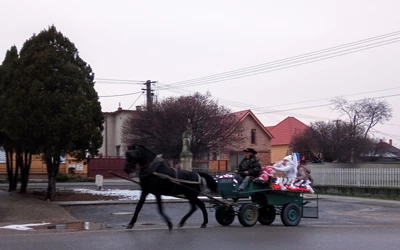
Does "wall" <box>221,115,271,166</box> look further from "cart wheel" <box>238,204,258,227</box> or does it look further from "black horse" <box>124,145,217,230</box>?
"black horse" <box>124,145,217,230</box>

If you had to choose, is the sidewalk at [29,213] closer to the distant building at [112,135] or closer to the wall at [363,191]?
the wall at [363,191]

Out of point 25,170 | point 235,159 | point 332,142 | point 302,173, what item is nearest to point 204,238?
point 302,173

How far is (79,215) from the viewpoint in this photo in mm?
19766

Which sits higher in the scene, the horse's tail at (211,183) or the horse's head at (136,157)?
the horse's head at (136,157)

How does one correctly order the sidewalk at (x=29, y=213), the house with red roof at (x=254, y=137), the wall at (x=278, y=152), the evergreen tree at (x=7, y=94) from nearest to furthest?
the sidewalk at (x=29, y=213), the evergreen tree at (x=7, y=94), the house with red roof at (x=254, y=137), the wall at (x=278, y=152)

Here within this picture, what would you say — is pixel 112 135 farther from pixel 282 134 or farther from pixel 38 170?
pixel 282 134

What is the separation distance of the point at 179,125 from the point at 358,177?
20905 mm

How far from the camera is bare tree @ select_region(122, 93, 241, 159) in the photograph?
51.8 m

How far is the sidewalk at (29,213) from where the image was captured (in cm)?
1742

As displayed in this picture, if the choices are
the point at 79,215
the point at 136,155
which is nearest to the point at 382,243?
the point at 136,155

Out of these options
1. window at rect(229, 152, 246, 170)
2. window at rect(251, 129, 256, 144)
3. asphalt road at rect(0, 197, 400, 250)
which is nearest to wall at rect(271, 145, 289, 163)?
window at rect(251, 129, 256, 144)

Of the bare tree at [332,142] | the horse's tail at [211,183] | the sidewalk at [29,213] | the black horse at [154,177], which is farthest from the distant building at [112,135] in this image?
the black horse at [154,177]

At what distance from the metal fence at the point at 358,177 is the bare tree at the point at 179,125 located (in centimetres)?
1703

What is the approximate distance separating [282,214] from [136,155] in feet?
14.6
